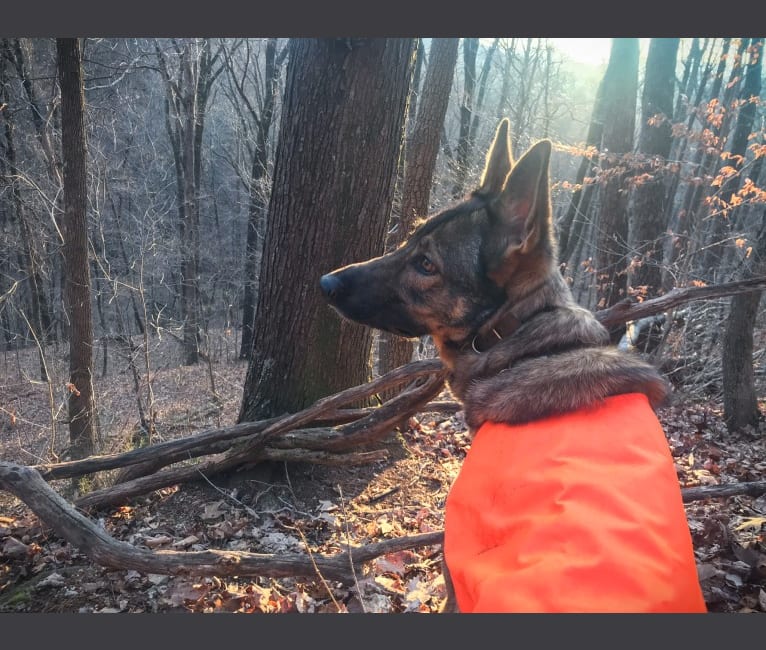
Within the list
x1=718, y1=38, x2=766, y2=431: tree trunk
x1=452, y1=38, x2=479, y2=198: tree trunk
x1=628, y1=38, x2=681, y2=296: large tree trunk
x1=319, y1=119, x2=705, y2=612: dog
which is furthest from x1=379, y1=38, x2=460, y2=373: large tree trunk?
x1=452, y1=38, x2=479, y2=198: tree trunk

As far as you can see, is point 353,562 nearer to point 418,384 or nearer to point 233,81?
point 418,384

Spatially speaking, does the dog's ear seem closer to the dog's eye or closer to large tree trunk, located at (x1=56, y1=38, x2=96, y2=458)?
the dog's eye

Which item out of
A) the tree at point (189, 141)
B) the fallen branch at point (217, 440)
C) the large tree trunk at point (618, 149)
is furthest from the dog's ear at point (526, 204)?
the tree at point (189, 141)

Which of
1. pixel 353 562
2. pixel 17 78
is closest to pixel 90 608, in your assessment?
pixel 353 562

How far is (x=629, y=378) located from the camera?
2.64 meters

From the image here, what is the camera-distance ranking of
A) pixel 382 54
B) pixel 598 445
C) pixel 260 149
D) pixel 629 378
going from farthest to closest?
pixel 260 149, pixel 382 54, pixel 629 378, pixel 598 445

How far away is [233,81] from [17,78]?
35.2ft

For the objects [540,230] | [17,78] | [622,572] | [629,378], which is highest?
[17,78]

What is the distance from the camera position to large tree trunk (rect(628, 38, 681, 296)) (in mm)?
10828

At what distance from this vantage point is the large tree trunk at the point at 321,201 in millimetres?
4680

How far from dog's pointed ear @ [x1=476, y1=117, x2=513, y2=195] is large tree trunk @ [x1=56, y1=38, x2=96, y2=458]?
8414 millimetres

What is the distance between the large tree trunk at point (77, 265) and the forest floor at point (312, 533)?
105 inches

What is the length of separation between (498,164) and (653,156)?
910cm

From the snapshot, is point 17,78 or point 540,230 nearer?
point 540,230
